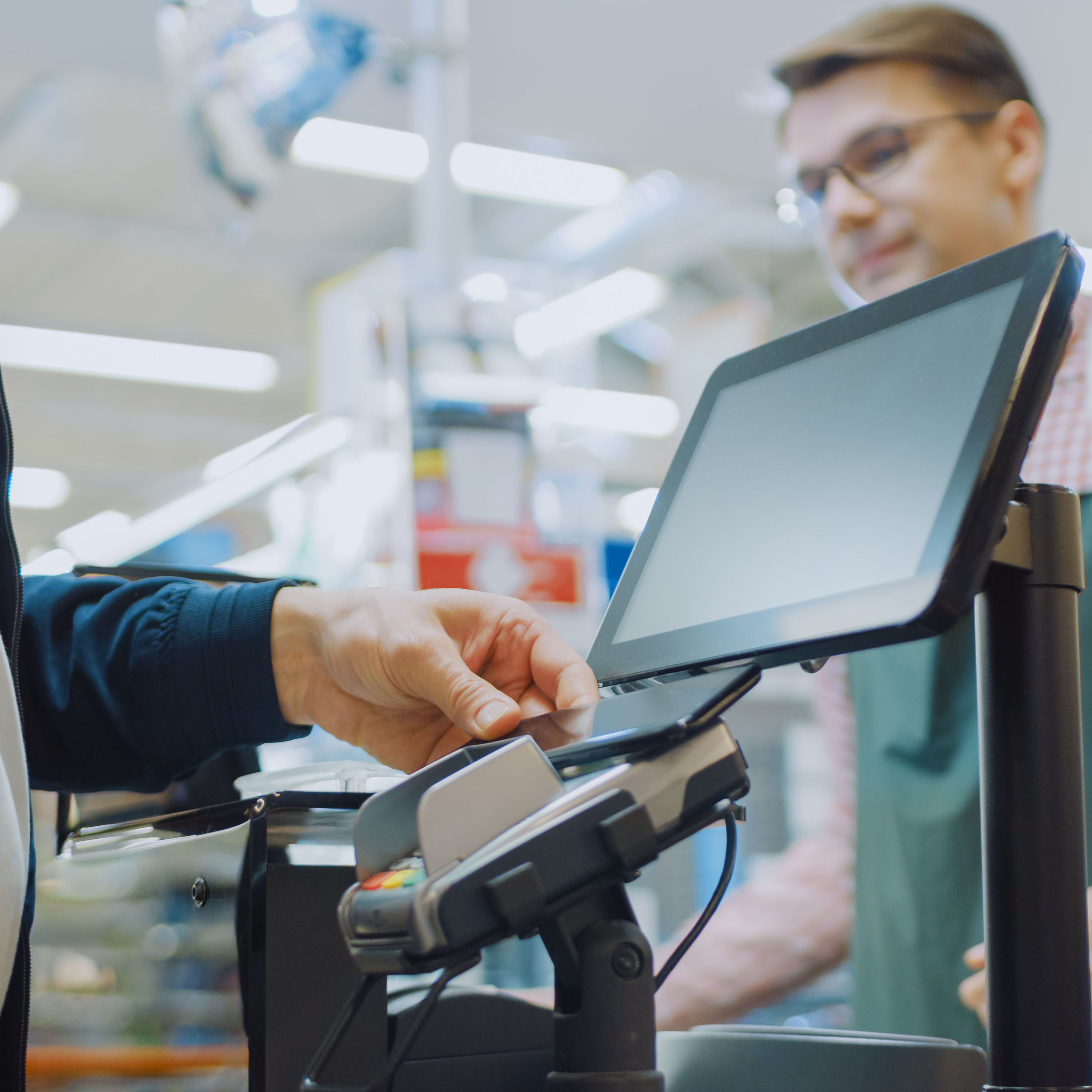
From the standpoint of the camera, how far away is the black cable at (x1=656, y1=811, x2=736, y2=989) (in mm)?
572

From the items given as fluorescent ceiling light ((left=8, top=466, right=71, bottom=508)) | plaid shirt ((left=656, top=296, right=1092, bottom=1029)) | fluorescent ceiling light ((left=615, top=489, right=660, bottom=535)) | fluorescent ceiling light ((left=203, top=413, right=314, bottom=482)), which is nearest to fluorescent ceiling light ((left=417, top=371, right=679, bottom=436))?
fluorescent ceiling light ((left=203, top=413, right=314, bottom=482))

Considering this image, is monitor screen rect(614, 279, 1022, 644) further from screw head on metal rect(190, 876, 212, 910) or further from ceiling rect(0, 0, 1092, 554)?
ceiling rect(0, 0, 1092, 554)

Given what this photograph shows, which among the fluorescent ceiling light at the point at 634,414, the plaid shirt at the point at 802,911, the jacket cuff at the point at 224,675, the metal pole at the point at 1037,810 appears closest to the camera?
the metal pole at the point at 1037,810

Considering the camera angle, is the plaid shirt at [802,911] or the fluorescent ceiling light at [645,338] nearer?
the plaid shirt at [802,911]

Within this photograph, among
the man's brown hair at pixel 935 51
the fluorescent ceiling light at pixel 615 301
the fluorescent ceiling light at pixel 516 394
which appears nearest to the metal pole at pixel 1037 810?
the man's brown hair at pixel 935 51

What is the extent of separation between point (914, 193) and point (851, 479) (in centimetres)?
93

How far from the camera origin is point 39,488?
958 cm

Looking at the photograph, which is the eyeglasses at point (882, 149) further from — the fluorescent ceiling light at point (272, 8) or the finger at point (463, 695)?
the fluorescent ceiling light at point (272, 8)

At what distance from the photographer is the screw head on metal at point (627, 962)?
52 centimetres

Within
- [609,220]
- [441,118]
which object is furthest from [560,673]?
[609,220]

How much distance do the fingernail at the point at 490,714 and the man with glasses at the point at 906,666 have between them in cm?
79

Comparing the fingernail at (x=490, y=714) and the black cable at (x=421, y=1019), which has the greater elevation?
the fingernail at (x=490, y=714)

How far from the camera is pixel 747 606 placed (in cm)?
64

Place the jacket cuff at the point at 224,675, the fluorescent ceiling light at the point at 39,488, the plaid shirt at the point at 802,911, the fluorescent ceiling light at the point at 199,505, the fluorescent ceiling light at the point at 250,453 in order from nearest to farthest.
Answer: the jacket cuff at the point at 224,675
the plaid shirt at the point at 802,911
the fluorescent ceiling light at the point at 250,453
the fluorescent ceiling light at the point at 199,505
the fluorescent ceiling light at the point at 39,488
